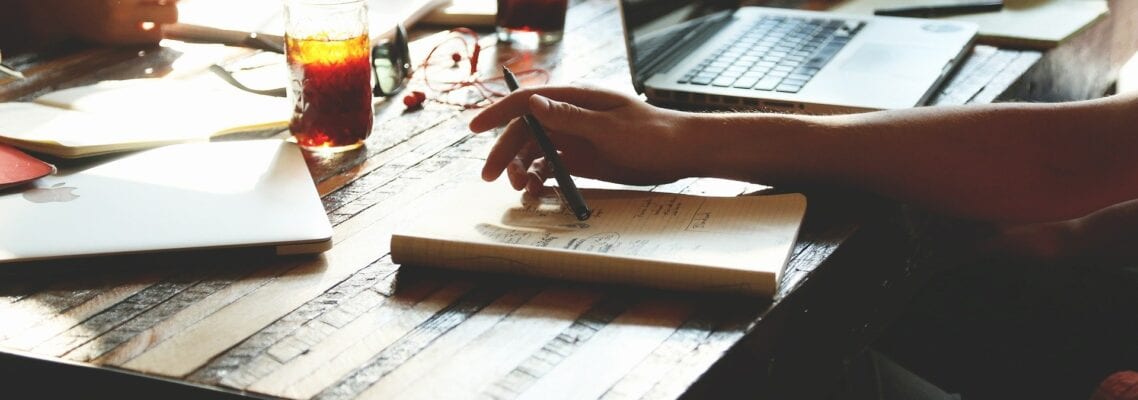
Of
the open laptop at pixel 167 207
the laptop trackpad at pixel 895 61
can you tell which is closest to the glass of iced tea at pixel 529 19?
the laptop trackpad at pixel 895 61

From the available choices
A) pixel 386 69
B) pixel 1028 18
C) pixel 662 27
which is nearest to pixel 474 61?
pixel 386 69

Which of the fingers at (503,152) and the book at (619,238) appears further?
the fingers at (503,152)

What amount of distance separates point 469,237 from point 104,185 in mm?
367

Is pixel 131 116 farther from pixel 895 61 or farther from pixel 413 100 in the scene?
pixel 895 61

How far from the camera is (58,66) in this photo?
4.85 feet

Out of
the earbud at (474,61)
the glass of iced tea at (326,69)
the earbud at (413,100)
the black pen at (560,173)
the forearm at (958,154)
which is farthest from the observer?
the earbud at (474,61)

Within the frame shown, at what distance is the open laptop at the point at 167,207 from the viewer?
897mm

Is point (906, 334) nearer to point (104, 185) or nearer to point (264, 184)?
point (264, 184)

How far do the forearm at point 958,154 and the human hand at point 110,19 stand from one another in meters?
0.90

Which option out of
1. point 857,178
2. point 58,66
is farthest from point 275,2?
point 857,178

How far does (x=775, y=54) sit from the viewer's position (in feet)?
4.95

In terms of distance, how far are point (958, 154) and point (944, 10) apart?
768 millimetres

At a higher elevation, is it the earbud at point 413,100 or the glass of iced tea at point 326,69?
the glass of iced tea at point 326,69

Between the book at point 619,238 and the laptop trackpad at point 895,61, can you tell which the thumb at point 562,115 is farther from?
the laptop trackpad at point 895,61
